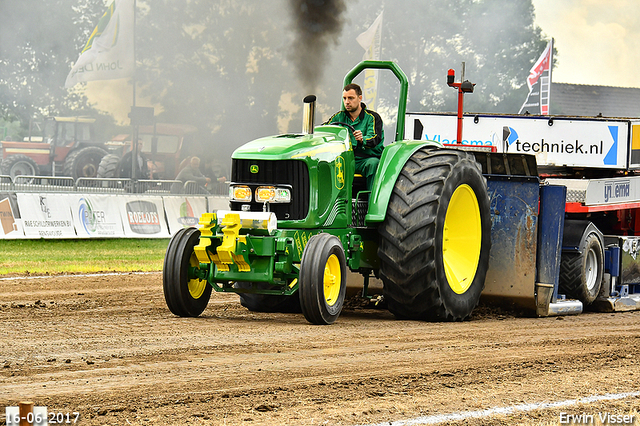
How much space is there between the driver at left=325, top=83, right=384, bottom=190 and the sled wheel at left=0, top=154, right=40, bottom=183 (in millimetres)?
23186

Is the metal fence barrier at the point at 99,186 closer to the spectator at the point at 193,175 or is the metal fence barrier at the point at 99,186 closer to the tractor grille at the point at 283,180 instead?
the spectator at the point at 193,175

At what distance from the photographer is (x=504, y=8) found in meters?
49.8

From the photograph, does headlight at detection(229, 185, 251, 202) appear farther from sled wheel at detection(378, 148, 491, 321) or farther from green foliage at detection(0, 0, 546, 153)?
green foliage at detection(0, 0, 546, 153)

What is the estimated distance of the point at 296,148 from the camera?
7.33 meters

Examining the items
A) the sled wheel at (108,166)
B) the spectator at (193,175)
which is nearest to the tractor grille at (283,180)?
the spectator at (193,175)

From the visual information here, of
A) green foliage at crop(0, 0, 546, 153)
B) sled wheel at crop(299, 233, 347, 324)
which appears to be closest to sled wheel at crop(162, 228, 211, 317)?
sled wheel at crop(299, 233, 347, 324)

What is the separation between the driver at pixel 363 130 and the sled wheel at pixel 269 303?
1.46m

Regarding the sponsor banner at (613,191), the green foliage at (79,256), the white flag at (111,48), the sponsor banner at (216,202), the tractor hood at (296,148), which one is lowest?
the green foliage at (79,256)

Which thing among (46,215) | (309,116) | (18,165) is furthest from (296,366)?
(18,165)

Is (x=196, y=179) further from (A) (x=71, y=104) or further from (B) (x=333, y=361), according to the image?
(B) (x=333, y=361)

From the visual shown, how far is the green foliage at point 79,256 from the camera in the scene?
13.3 metres

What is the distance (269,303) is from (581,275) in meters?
3.49

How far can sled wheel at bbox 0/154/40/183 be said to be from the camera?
2906cm

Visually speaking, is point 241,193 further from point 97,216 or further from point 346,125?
point 97,216
